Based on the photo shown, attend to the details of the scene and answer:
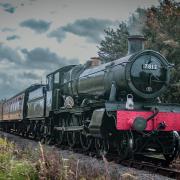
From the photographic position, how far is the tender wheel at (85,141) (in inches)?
559

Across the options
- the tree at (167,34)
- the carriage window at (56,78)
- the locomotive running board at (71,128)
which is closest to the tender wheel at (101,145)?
the locomotive running board at (71,128)

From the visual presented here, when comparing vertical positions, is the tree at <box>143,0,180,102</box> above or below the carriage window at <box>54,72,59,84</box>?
above

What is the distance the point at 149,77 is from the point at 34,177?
23.7 feet

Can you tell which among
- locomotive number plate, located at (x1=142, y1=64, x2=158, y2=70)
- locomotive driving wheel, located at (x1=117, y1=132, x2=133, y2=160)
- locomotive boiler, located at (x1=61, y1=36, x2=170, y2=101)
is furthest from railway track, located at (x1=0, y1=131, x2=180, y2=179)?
locomotive number plate, located at (x1=142, y1=64, x2=158, y2=70)

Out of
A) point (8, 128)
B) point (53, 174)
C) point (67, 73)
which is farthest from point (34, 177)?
point (8, 128)

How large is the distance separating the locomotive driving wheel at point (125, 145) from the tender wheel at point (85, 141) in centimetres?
171

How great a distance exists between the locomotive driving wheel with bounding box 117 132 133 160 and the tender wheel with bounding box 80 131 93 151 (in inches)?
67.4

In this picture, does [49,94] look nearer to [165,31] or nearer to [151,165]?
[165,31]

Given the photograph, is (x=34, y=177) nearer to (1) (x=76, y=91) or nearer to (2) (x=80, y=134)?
(2) (x=80, y=134)

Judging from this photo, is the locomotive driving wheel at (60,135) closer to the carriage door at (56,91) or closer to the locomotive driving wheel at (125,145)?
the carriage door at (56,91)

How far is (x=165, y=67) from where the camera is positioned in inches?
520

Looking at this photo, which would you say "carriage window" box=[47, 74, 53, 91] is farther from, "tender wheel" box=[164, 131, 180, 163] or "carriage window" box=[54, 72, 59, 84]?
"tender wheel" box=[164, 131, 180, 163]

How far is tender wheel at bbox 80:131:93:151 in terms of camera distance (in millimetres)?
14188

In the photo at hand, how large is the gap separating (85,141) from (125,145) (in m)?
3.06
